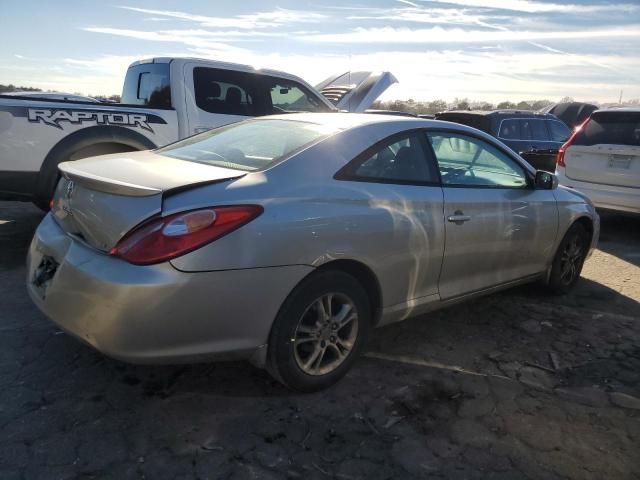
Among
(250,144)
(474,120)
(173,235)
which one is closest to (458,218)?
(250,144)

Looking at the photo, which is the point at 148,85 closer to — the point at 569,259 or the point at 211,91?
the point at 211,91

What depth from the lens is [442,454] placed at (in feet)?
8.07

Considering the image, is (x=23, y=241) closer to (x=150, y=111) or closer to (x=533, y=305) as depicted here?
(x=150, y=111)

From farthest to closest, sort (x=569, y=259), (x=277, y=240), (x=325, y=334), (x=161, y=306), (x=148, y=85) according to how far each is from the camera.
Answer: (x=148, y=85), (x=569, y=259), (x=325, y=334), (x=277, y=240), (x=161, y=306)

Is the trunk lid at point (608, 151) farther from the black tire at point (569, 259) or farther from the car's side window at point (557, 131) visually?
the car's side window at point (557, 131)

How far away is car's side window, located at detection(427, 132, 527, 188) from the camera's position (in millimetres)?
3502

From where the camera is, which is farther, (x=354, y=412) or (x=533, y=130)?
(x=533, y=130)

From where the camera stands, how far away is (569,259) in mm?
4672

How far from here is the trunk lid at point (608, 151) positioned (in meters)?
6.48

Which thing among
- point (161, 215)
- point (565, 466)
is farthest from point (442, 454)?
point (161, 215)

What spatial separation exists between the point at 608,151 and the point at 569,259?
9.08 ft

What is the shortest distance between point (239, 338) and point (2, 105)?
3.83 meters

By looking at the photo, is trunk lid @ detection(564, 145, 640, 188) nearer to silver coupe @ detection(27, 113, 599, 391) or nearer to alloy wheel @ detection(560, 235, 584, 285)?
alloy wheel @ detection(560, 235, 584, 285)

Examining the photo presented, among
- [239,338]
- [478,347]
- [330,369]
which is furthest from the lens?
[478,347]
